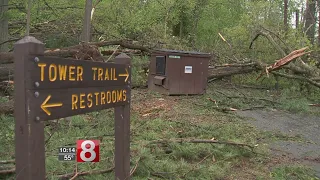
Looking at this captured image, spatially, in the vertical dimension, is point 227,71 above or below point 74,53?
below

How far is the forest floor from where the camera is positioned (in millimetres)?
4402

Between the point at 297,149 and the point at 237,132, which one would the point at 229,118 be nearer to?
the point at 237,132

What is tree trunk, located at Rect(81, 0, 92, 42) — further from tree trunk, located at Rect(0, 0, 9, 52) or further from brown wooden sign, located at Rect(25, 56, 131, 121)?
brown wooden sign, located at Rect(25, 56, 131, 121)

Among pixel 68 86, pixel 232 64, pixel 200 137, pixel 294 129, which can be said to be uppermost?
pixel 68 86

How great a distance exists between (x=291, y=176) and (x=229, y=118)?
3309 millimetres

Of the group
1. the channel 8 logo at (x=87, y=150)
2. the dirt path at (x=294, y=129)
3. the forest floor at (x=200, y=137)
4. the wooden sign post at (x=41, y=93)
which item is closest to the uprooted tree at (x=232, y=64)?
the forest floor at (x=200, y=137)

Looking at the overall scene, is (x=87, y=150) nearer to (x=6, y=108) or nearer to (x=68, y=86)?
(x=68, y=86)

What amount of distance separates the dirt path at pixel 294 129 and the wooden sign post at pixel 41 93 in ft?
11.7

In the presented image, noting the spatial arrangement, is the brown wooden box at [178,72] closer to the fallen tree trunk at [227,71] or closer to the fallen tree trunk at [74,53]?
the fallen tree trunk at [227,71]

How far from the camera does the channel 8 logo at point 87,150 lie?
325cm

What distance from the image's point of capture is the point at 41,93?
87.4 inches

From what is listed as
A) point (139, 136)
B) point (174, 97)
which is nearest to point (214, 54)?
point (174, 97)

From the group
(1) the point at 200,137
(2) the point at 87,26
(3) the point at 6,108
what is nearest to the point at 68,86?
(1) the point at 200,137

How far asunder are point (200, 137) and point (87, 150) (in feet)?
10.6
